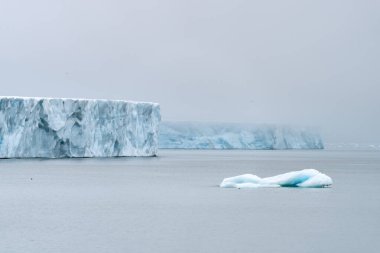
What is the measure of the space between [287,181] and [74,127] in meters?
16.4

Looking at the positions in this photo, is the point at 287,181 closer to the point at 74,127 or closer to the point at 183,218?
the point at 183,218

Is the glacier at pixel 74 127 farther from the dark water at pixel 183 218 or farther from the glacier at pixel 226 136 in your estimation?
the glacier at pixel 226 136

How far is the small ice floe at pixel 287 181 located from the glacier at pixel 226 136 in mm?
41756

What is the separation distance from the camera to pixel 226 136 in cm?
6488

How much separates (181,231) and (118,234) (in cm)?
104

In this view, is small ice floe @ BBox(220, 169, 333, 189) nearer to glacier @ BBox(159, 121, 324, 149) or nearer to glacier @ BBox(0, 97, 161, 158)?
glacier @ BBox(0, 97, 161, 158)

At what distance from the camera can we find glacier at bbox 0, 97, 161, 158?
33688 millimetres

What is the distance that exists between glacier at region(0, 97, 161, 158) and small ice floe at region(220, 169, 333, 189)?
46.9ft

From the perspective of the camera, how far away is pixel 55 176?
28.9 m

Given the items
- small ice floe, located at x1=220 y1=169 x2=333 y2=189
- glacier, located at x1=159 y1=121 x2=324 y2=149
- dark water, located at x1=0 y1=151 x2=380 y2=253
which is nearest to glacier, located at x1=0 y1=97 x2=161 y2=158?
dark water, located at x1=0 y1=151 x2=380 y2=253

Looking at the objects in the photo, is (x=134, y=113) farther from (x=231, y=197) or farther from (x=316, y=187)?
(x=231, y=197)

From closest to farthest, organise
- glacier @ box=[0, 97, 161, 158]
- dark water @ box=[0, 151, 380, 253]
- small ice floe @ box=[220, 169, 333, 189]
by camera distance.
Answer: dark water @ box=[0, 151, 380, 253] → small ice floe @ box=[220, 169, 333, 189] → glacier @ box=[0, 97, 161, 158]

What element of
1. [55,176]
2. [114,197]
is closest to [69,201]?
[114,197]

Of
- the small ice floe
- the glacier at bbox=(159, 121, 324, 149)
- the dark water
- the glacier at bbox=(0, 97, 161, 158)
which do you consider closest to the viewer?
the dark water
